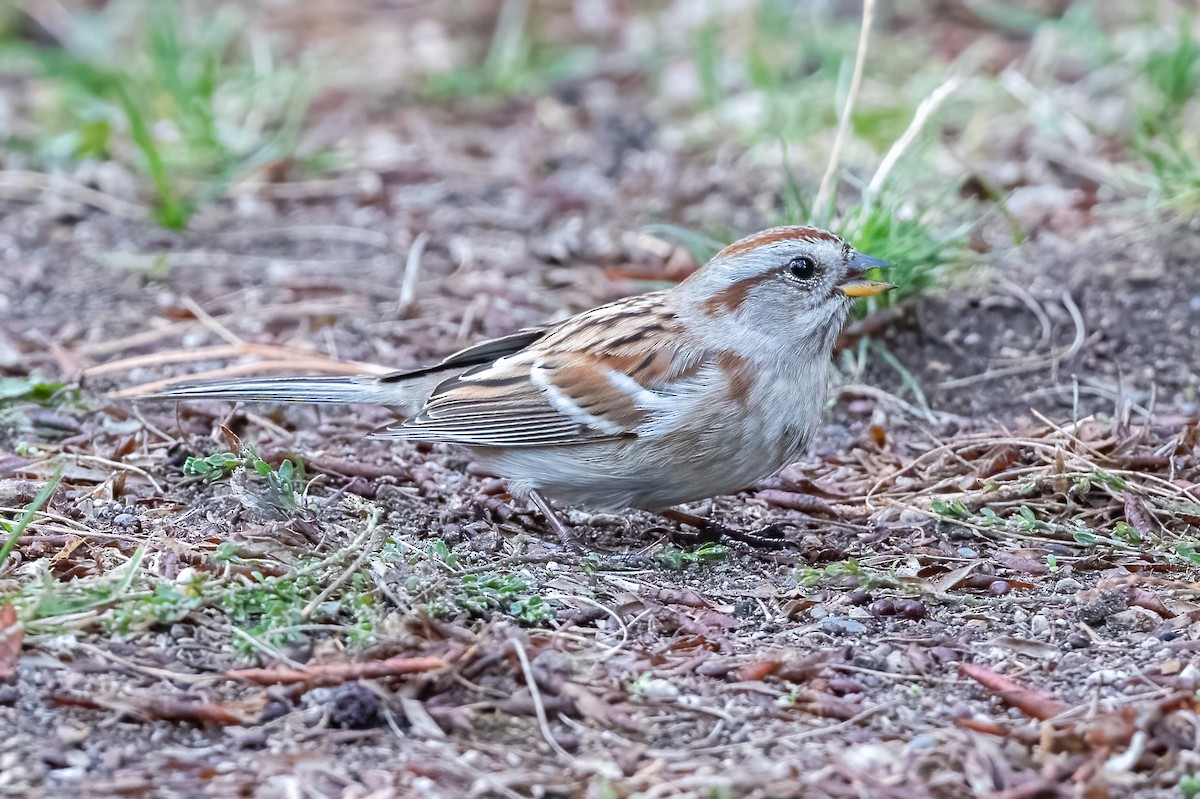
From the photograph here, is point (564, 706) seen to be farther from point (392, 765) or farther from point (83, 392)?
point (83, 392)

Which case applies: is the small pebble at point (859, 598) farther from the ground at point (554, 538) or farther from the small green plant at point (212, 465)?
the small green plant at point (212, 465)

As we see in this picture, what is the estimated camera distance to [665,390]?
15.3ft

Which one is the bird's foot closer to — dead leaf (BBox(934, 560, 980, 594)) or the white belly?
the white belly

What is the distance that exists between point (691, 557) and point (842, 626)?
0.67 m

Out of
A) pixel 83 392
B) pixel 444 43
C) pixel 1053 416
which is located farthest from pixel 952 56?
pixel 83 392

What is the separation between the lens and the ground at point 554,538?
10.7 ft

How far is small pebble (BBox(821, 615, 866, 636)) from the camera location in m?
3.95

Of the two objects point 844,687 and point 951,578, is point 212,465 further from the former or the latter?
point 951,578

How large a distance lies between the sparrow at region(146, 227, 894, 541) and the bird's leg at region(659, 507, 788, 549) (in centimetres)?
9

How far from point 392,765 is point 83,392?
116 inches

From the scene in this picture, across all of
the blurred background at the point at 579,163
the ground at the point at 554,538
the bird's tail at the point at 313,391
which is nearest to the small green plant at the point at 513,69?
the blurred background at the point at 579,163

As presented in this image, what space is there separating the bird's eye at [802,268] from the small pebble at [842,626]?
128 cm

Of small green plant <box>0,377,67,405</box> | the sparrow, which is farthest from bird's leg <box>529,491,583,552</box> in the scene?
small green plant <box>0,377,67,405</box>

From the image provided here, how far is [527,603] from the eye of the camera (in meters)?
3.91
